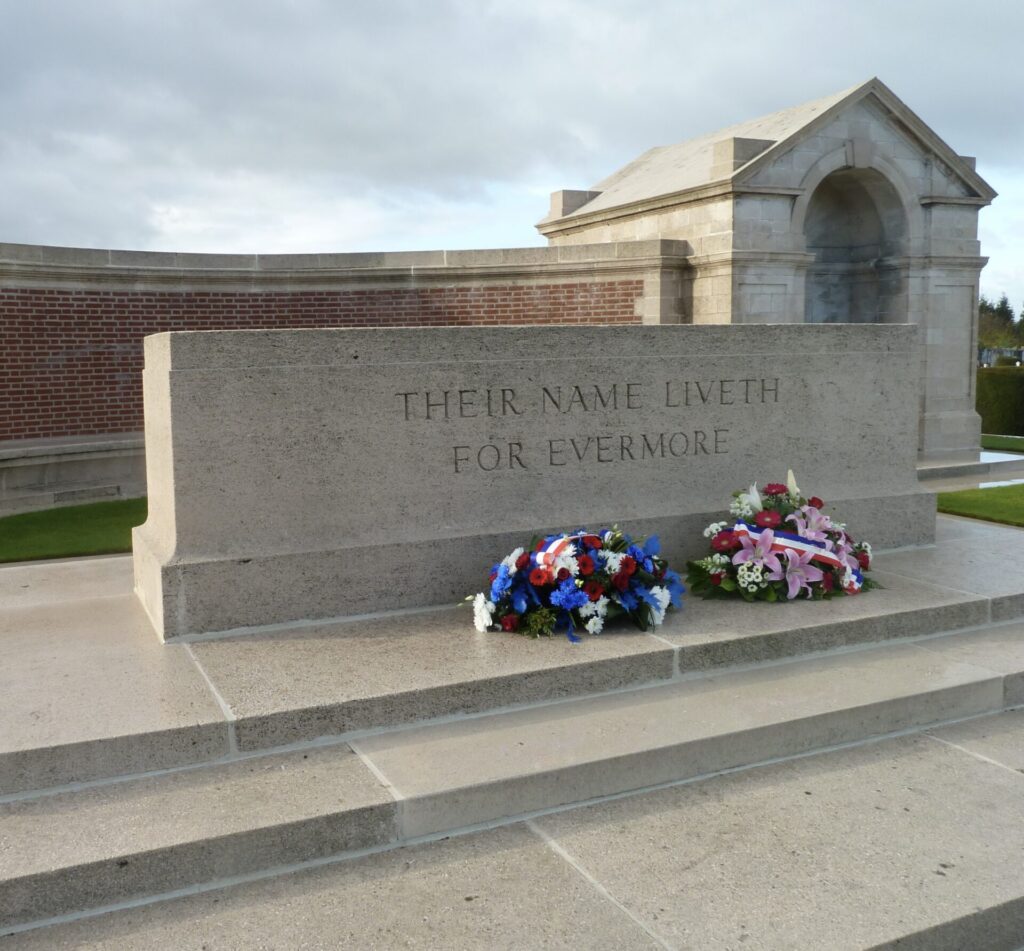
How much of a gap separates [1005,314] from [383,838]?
3107 inches

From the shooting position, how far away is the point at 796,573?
582 centimetres

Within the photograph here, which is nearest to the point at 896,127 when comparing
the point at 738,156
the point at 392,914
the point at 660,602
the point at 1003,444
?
the point at 738,156

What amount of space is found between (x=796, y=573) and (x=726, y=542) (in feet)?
1.38

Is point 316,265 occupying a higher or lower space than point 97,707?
higher

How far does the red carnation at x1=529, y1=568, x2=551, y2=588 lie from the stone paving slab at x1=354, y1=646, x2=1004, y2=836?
70 centimetres

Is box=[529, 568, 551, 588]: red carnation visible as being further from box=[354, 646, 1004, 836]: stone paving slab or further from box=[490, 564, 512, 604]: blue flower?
box=[354, 646, 1004, 836]: stone paving slab

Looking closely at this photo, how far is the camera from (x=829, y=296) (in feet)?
50.3

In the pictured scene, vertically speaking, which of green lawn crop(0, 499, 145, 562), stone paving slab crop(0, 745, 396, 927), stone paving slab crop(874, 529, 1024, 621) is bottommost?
stone paving slab crop(0, 745, 396, 927)

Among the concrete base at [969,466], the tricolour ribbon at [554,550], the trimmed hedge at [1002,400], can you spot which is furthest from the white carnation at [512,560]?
the trimmed hedge at [1002,400]

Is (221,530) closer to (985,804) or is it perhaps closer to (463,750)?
(463,750)

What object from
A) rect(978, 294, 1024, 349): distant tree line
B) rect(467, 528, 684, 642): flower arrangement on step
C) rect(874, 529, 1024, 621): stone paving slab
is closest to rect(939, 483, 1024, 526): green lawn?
rect(874, 529, 1024, 621): stone paving slab

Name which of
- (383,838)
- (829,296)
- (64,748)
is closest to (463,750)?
(383,838)

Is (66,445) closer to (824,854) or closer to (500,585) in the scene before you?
(500,585)

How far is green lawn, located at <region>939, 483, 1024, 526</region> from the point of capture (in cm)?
960
